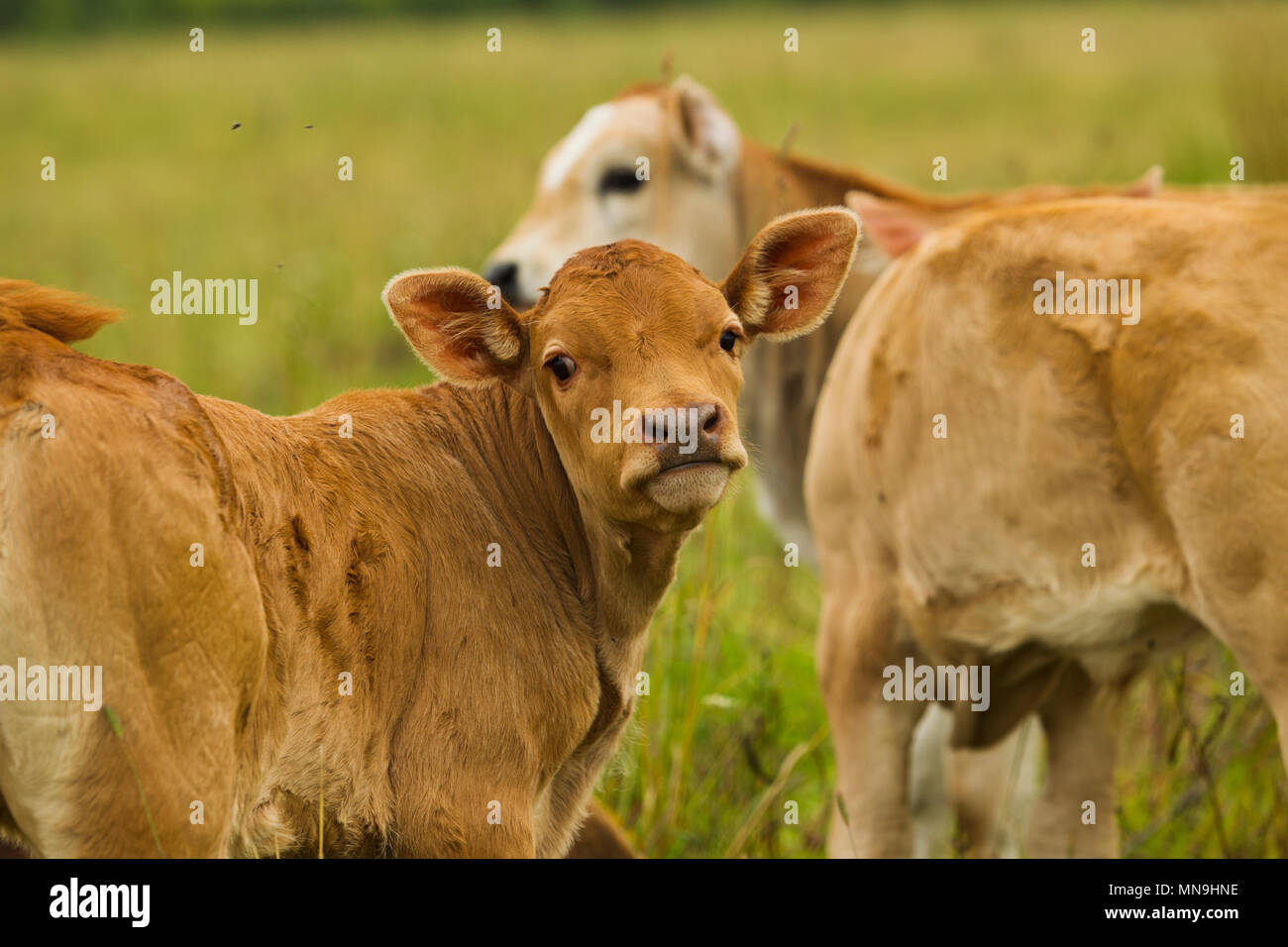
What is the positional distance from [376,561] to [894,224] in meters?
3.06

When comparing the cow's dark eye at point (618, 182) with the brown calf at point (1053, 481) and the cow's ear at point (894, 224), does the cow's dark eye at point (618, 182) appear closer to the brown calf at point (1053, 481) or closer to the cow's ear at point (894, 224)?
the cow's ear at point (894, 224)

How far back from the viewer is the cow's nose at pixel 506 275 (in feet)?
23.2

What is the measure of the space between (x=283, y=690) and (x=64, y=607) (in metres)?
0.55

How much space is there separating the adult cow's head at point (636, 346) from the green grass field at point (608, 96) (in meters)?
0.91

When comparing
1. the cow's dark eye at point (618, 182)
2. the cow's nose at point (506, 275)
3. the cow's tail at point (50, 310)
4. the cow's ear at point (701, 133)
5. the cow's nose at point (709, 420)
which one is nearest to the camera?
the cow's tail at point (50, 310)

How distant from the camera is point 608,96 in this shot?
20.1 meters

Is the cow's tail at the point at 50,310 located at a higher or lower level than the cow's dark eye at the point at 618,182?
lower

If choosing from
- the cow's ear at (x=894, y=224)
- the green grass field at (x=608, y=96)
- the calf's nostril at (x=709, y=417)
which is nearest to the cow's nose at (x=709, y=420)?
the calf's nostril at (x=709, y=417)

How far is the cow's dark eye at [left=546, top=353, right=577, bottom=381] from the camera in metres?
3.47

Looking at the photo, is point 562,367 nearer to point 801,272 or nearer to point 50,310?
point 801,272

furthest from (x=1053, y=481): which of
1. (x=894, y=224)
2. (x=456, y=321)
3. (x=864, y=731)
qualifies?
(x=894, y=224)

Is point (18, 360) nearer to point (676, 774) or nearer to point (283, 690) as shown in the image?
point (283, 690)

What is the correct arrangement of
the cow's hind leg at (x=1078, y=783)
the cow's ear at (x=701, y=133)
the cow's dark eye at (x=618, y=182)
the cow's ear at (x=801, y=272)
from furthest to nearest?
1. the cow's dark eye at (x=618, y=182)
2. the cow's ear at (x=701, y=133)
3. the cow's hind leg at (x=1078, y=783)
4. the cow's ear at (x=801, y=272)

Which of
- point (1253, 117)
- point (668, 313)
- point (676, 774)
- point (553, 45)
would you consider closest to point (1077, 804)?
point (676, 774)
